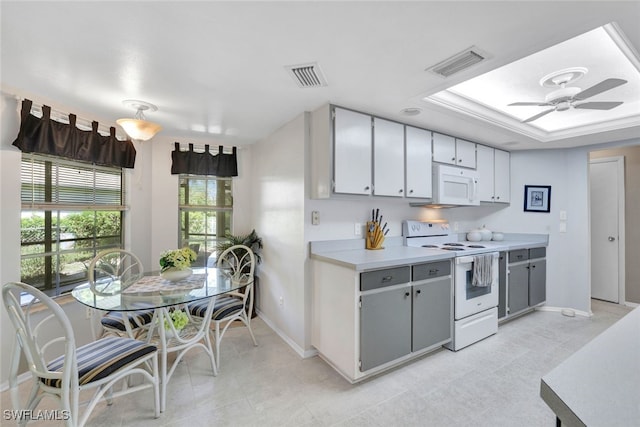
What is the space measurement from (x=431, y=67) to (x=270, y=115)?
1.52 metres

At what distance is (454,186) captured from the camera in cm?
319

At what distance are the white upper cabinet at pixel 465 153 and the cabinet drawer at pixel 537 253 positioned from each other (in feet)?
4.40

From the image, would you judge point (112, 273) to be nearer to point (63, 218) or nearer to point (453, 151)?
point (63, 218)

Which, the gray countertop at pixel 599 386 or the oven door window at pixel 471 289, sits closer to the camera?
the gray countertop at pixel 599 386

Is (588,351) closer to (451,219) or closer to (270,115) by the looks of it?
(270,115)

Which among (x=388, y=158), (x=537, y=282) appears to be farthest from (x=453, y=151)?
(x=537, y=282)

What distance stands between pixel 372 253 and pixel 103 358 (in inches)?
81.0

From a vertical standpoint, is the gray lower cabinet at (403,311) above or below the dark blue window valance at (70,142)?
below

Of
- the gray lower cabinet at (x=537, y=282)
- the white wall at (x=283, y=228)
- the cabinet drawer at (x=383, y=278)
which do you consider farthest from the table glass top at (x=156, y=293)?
the gray lower cabinet at (x=537, y=282)

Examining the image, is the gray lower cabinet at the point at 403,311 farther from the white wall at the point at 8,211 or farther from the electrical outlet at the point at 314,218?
the white wall at the point at 8,211

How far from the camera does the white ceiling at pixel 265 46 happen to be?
1.28 meters

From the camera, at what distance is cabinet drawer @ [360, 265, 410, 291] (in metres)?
2.07

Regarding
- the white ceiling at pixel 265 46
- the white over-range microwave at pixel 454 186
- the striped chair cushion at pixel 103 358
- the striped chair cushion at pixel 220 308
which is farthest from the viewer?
the white over-range microwave at pixel 454 186

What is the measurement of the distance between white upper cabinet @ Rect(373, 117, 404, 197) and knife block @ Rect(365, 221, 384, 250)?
400mm
